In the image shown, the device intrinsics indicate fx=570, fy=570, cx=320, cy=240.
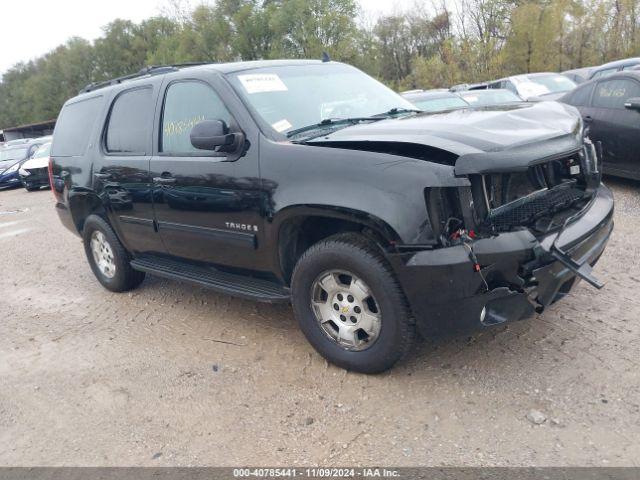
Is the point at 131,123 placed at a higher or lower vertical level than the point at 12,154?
higher

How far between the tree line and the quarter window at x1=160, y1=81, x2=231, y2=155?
2877 centimetres

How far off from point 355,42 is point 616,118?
131 ft

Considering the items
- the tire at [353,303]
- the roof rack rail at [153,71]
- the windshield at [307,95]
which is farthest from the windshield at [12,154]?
the tire at [353,303]

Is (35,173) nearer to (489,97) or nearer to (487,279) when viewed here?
(489,97)

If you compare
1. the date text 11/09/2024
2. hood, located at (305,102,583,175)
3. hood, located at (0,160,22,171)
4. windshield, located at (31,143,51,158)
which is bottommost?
the date text 11/09/2024

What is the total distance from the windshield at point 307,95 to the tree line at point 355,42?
2808 centimetres

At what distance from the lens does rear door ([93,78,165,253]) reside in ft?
15.1

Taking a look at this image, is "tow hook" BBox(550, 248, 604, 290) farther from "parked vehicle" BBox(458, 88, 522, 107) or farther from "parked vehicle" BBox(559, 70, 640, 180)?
"parked vehicle" BBox(458, 88, 522, 107)

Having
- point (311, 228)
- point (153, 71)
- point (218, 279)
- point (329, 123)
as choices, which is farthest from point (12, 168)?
point (311, 228)

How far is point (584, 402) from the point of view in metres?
2.99

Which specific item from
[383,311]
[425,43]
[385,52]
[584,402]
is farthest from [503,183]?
[385,52]

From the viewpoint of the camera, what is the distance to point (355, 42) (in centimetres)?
4478

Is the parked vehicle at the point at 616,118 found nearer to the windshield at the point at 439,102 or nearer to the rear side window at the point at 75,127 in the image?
the windshield at the point at 439,102

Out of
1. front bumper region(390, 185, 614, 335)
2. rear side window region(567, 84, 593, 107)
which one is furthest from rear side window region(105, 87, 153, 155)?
rear side window region(567, 84, 593, 107)
